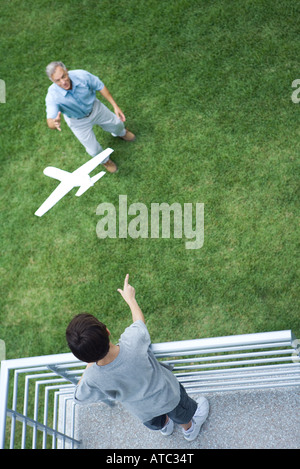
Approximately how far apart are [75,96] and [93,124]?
1.40 ft

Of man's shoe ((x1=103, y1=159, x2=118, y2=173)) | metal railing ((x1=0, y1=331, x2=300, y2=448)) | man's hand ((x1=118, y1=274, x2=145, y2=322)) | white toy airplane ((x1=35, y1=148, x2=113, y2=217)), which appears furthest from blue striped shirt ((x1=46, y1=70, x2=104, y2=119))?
metal railing ((x1=0, y1=331, x2=300, y2=448))

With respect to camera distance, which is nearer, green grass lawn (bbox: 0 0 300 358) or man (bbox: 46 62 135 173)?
man (bbox: 46 62 135 173)

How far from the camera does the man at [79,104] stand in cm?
407

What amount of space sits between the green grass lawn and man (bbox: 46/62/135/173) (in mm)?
465

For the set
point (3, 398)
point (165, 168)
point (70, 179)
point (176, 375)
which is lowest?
point (176, 375)

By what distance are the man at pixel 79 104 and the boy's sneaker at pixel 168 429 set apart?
2.34 metres

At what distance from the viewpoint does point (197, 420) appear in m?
3.43

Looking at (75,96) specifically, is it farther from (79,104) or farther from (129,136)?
(129,136)

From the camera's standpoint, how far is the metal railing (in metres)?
2.58

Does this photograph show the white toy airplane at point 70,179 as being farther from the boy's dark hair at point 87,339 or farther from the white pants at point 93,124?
the boy's dark hair at point 87,339

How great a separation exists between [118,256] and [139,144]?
1181mm

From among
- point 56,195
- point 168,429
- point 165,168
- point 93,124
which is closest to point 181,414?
point 168,429

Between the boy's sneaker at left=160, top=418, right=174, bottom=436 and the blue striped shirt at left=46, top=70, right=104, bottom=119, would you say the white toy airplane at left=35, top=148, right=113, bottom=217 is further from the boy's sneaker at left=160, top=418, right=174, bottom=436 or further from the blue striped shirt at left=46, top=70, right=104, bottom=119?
the boy's sneaker at left=160, top=418, right=174, bottom=436
